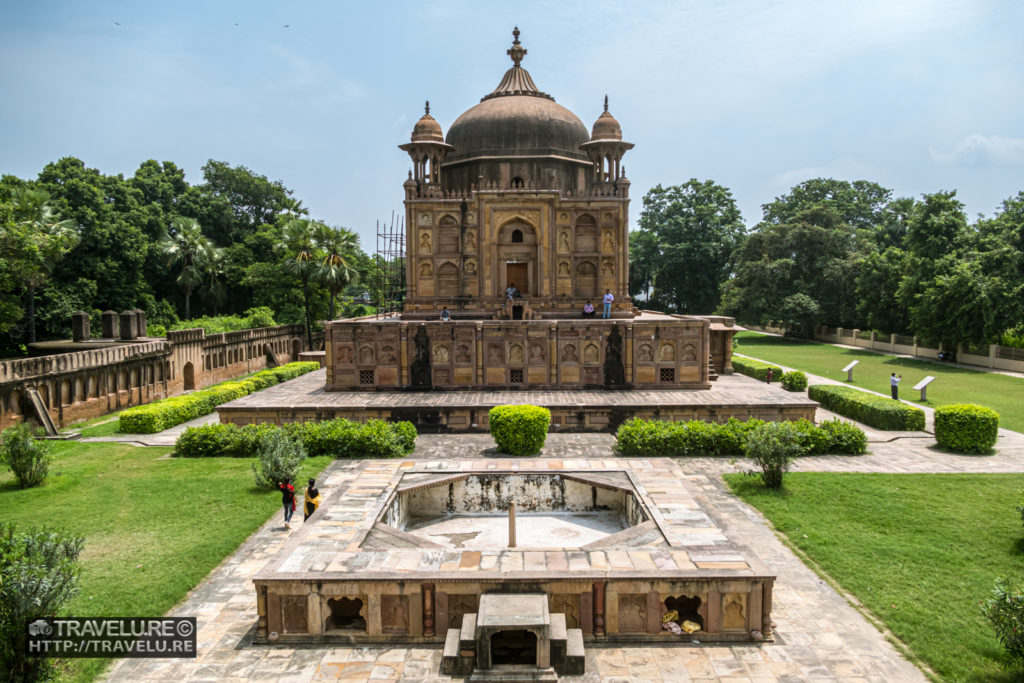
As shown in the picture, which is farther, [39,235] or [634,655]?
[39,235]

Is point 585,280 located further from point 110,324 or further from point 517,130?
point 110,324

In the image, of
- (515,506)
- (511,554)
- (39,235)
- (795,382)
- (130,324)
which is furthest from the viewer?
(130,324)

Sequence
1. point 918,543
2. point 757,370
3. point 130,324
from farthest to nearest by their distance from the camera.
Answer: point 130,324
point 757,370
point 918,543

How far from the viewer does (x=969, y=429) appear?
64.8ft

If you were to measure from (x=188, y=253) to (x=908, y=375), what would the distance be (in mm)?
46445

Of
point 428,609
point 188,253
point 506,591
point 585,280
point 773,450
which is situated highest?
point 188,253

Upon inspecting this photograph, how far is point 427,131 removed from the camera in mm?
33062

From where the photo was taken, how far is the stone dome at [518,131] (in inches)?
1334

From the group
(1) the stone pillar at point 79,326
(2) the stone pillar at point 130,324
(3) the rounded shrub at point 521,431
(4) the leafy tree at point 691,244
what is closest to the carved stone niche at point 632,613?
(3) the rounded shrub at point 521,431

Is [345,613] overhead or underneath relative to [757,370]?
underneath

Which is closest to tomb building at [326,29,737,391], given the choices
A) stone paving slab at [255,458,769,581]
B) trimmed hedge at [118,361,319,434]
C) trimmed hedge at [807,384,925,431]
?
trimmed hedge at [807,384,925,431]

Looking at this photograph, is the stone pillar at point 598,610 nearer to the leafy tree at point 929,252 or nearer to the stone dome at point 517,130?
the stone dome at point 517,130

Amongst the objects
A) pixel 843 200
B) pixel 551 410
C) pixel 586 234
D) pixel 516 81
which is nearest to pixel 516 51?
pixel 516 81

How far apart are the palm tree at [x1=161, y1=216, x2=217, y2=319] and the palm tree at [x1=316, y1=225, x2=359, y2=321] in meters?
8.04
